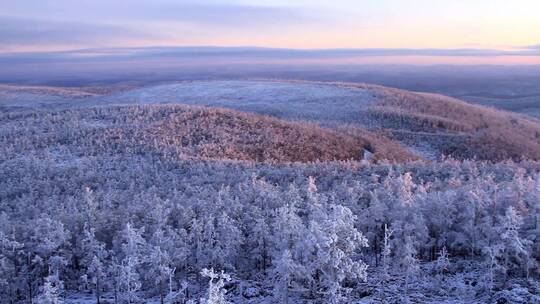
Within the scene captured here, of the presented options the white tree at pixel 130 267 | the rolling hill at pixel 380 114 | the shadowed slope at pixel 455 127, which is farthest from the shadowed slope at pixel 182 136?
the white tree at pixel 130 267

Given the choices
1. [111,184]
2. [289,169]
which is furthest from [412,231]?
[111,184]

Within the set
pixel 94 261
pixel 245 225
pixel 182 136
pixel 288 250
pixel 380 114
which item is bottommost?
pixel 380 114

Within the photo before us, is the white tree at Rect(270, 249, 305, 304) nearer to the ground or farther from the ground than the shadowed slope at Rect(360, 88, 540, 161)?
farther from the ground

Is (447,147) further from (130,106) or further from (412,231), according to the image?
(412,231)

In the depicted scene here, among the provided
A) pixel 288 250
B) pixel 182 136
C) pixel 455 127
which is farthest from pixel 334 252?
pixel 455 127

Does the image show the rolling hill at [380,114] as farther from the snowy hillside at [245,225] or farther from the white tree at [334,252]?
the white tree at [334,252]

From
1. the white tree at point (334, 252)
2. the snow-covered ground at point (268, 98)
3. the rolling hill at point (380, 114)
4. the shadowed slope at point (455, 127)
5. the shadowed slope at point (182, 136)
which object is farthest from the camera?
the snow-covered ground at point (268, 98)

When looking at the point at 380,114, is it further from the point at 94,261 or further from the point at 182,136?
the point at 94,261

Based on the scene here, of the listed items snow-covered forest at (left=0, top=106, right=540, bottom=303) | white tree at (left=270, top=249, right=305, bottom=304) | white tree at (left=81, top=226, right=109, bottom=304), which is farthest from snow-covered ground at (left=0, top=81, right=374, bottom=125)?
white tree at (left=270, top=249, right=305, bottom=304)

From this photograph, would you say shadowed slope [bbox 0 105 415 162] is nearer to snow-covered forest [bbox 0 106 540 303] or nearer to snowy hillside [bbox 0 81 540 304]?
snowy hillside [bbox 0 81 540 304]

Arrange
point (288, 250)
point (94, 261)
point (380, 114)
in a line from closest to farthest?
point (288, 250), point (94, 261), point (380, 114)

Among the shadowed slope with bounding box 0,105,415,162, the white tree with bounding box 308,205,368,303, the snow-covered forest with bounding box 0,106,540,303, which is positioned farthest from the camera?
the shadowed slope with bounding box 0,105,415,162
